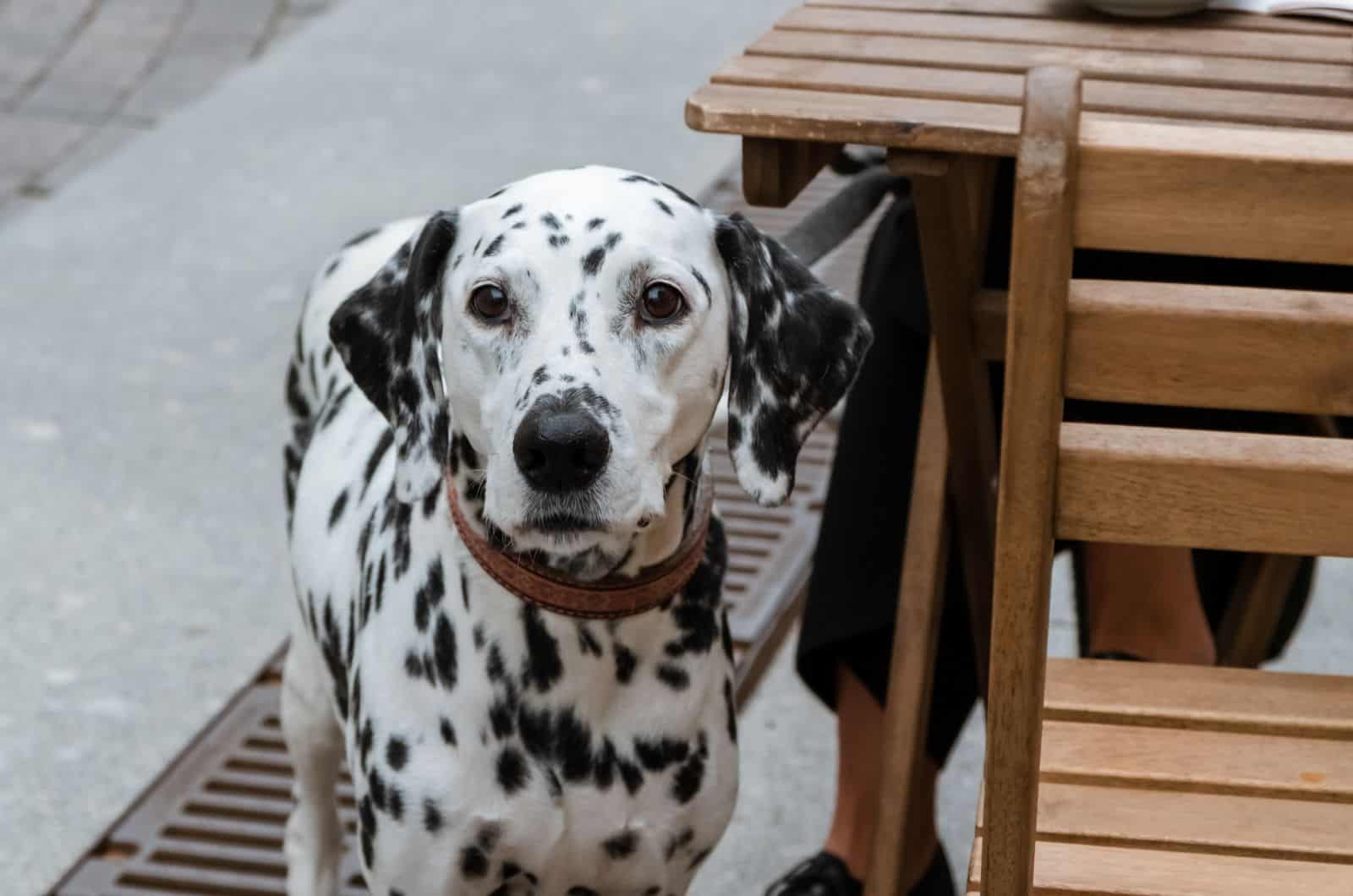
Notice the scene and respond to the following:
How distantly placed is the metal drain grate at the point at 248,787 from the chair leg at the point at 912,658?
1.72ft

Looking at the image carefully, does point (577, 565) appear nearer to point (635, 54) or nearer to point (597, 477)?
point (597, 477)

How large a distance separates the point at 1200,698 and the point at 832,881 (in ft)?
3.37

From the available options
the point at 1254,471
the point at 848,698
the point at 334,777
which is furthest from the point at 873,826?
the point at 1254,471

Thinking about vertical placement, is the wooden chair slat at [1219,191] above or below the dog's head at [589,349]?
above

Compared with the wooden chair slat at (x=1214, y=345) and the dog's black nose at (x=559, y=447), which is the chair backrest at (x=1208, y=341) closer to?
the wooden chair slat at (x=1214, y=345)

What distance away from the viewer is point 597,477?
1.97 meters

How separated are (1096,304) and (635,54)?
561 centimetres

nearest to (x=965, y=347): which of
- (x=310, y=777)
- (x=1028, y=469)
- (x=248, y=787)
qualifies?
(x=1028, y=469)

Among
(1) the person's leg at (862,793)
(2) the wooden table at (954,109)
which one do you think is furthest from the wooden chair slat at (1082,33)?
(1) the person's leg at (862,793)

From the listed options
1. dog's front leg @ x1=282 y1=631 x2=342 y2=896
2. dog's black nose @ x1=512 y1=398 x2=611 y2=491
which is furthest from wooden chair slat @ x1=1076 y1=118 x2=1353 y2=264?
dog's front leg @ x1=282 y1=631 x2=342 y2=896

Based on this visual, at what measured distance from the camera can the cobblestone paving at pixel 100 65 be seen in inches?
236

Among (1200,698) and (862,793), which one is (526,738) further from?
(862,793)

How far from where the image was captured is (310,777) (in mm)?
2863

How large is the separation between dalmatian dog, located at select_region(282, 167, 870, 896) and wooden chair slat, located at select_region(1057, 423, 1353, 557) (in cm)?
60
